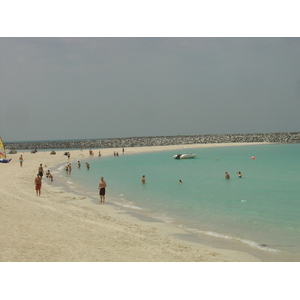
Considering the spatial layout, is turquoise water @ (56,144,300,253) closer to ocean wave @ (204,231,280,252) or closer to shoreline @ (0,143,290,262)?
ocean wave @ (204,231,280,252)

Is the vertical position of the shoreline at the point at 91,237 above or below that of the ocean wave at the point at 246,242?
above

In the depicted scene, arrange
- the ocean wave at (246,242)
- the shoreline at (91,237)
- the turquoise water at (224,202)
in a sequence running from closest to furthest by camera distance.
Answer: the shoreline at (91,237) < the ocean wave at (246,242) < the turquoise water at (224,202)

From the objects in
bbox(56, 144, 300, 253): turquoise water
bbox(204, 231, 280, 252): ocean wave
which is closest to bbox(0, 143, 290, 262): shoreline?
bbox(204, 231, 280, 252): ocean wave

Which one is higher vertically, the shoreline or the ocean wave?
the shoreline

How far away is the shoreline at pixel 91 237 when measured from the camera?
27.8ft

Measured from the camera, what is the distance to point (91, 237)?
10.3 meters

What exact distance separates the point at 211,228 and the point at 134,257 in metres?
5.41

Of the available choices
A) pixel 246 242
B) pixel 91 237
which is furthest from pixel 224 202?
pixel 91 237

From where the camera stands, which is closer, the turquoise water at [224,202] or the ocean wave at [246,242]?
the ocean wave at [246,242]

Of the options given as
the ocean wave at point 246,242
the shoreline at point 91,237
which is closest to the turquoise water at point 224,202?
the ocean wave at point 246,242

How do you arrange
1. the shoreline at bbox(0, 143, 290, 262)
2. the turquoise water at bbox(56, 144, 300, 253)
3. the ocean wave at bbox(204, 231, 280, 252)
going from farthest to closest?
the turquoise water at bbox(56, 144, 300, 253) < the ocean wave at bbox(204, 231, 280, 252) < the shoreline at bbox(0, 143, 290, 262)

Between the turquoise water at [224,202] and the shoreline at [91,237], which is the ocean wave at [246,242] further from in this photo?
the shoreline at [91,237]

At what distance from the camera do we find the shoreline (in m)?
8.47

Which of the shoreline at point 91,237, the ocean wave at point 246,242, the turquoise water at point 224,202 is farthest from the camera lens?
the turquoise water at point 224,202
